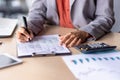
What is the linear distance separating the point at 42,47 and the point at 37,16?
0.46 metres

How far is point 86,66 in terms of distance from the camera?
2.67 feet

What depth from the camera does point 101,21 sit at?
124 cm

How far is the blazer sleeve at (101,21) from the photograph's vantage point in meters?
1.16

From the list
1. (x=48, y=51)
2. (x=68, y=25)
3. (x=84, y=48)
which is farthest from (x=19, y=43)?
(x=68, y=25)

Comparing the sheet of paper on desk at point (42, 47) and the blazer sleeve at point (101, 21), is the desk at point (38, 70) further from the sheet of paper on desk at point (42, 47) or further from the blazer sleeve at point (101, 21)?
the blazer sleeve at point (101, 21)

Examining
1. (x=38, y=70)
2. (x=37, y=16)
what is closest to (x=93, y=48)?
(x=38, y=70)

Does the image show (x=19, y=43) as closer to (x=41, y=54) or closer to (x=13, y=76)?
(x=41, y=54)

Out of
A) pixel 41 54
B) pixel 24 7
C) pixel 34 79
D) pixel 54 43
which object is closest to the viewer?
pixel 34 79

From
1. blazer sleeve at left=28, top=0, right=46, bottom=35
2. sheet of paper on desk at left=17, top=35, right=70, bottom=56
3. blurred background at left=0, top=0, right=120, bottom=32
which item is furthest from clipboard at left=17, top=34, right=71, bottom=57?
blurred background at left=0, top=0, right=120, bottom=32

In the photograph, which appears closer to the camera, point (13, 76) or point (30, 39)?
point (13, 76)

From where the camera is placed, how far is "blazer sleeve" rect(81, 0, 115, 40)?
1.16m

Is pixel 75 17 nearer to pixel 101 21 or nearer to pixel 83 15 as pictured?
pixel 83 15

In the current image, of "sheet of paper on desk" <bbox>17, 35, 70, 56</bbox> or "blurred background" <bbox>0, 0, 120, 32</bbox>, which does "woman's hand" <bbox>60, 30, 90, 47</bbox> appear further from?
"blurred background" <bbox>0, 0, 120, 32</bbox>

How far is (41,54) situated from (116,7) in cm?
139
